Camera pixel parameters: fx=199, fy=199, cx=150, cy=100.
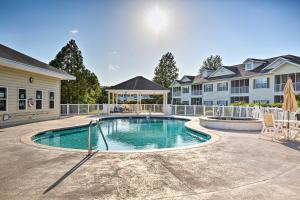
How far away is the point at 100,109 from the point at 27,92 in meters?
8.44

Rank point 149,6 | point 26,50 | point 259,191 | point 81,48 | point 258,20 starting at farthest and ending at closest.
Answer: point 81,48 < point 26,50 < point 258,20 < point 149,6 < point 259,191

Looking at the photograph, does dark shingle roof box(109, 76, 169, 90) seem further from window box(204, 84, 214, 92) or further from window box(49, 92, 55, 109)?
window box(204, 84, 214, 92)

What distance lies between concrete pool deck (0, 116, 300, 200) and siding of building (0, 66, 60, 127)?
6775 mm

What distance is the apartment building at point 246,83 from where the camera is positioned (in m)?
21.0

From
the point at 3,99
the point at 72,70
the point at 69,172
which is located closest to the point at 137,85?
the point at 72,70

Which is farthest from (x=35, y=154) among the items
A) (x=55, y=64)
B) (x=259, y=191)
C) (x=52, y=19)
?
(x=55, y=64)

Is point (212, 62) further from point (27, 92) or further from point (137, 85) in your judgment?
point (27, 92)

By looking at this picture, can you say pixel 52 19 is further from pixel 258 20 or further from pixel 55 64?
pixel 258 20

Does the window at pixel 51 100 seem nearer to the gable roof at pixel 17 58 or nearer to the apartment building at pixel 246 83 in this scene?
the gable roof at pixel 17 58

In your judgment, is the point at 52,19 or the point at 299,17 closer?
the point at 299,17

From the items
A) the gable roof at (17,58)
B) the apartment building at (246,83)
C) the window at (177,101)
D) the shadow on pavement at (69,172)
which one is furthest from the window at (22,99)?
the window at (177,101)

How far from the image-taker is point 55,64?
23.6m

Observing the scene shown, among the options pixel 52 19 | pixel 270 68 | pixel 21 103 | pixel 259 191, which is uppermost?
pixel 52 19

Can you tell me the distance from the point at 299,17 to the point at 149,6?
29.2 ft
